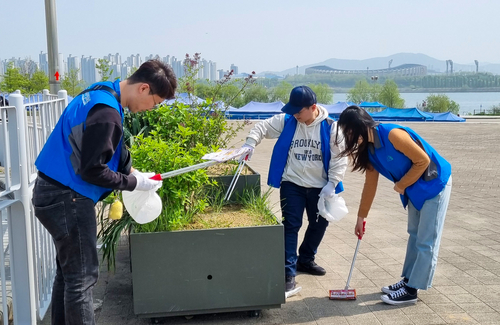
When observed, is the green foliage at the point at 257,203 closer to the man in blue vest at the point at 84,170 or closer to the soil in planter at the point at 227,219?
the soil in planter at the point at 227,219

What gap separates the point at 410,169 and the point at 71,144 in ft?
7.77

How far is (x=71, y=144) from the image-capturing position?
252 centimetres

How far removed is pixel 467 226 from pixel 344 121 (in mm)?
3586

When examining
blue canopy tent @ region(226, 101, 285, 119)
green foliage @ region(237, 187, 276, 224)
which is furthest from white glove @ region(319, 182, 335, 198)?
blue canopy tent @ region(226, 101, 285, 119)

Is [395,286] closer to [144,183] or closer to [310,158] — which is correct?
[310,158]

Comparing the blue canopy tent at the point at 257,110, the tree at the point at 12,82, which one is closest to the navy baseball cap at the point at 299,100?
the tree at the point at 12,82

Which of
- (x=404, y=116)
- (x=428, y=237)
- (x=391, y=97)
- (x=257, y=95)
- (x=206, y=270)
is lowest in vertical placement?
(x=404, y=116)

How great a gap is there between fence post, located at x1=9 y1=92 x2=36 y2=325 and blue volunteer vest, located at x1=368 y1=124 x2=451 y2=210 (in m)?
2.40

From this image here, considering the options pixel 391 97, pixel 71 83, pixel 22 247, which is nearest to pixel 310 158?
pixel 22 247

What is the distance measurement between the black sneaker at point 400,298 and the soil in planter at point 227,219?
3.67ft

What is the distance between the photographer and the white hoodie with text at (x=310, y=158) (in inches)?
164

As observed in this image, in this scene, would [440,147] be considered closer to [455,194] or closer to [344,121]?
[455,194]

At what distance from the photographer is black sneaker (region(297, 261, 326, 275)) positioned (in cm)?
462

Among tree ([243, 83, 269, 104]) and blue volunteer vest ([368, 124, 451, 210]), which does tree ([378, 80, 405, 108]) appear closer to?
tree ([243, 83, 269, 104])
